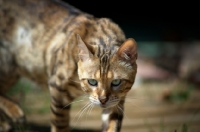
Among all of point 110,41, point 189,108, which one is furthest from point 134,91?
point 110,41

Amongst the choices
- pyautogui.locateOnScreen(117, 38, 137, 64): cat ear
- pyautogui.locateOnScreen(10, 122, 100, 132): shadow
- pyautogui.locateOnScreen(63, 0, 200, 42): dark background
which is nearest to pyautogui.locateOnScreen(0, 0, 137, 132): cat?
pyautogui.locateOnScreen(117, 38, 137, 64): cat ear

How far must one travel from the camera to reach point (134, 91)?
5.54 meters

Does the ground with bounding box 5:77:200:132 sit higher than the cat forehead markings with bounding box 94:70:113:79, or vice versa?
the cat forehead markings with bounding box 94:70:113:79

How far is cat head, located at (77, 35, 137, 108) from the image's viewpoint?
2.59 m

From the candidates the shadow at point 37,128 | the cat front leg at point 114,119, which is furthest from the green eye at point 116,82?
the shadow at point 37,128

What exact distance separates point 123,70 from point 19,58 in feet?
4.57

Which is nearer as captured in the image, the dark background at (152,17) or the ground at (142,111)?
the ground at (142,111)

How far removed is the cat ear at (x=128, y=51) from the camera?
8.39 ft

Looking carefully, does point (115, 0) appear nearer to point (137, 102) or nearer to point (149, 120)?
point (137, 102)

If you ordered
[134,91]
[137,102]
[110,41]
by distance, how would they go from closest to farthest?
[110,41]
[137,102]
[134,91]

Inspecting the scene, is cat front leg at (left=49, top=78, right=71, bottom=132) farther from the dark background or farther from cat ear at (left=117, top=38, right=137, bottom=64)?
the dark background

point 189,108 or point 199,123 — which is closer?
point 199,123

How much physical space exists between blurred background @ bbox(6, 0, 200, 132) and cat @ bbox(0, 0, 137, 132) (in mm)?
520

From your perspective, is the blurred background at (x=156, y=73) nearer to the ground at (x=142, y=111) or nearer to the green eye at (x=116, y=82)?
the ground at (x=142, y=111)
